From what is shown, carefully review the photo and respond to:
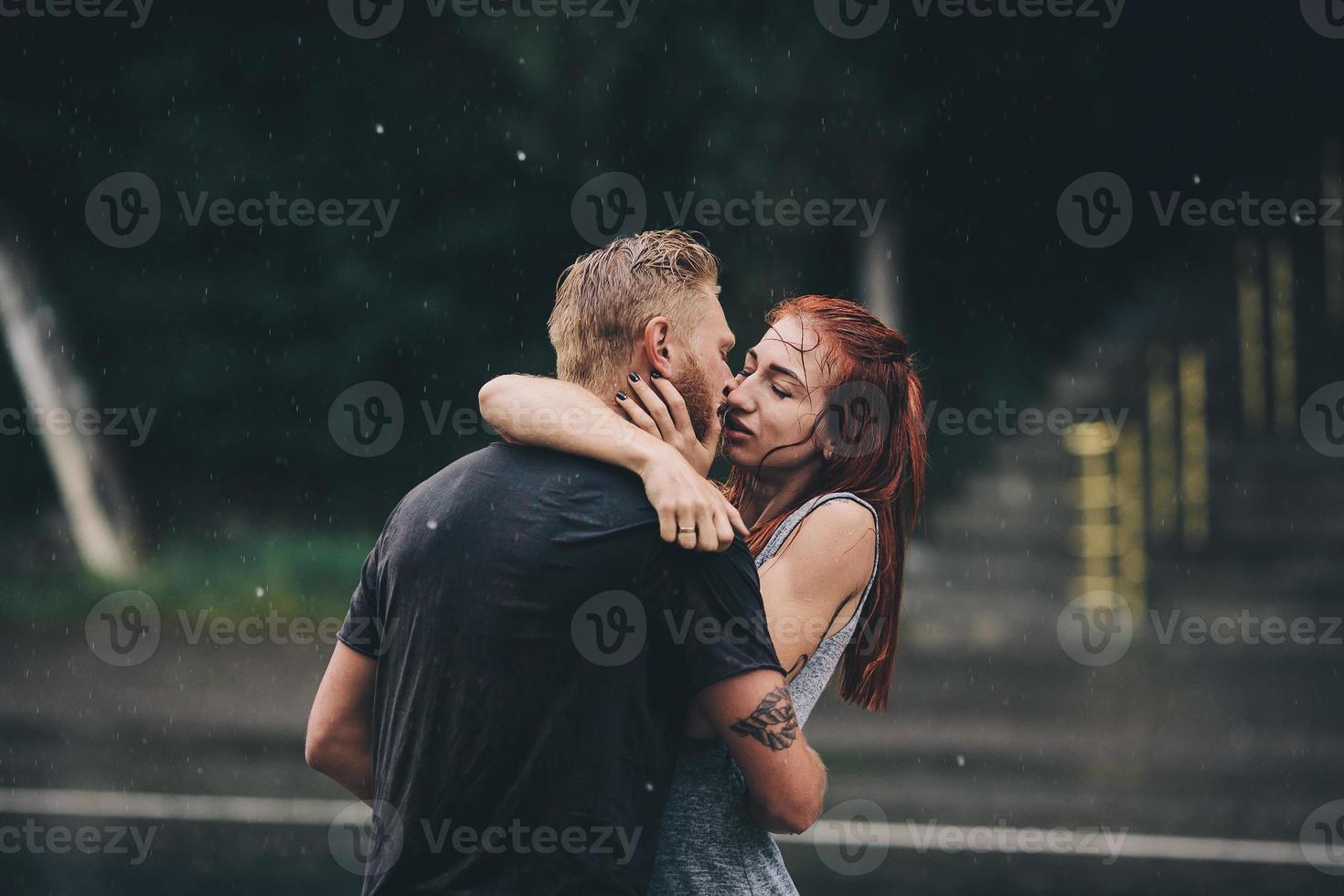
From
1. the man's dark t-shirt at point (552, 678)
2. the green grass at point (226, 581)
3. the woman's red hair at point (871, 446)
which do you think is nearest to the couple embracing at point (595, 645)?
the man's dark t-shirt at point (552, 678)

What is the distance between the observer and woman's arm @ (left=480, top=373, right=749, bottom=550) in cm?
206

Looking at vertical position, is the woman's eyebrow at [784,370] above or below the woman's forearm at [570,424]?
above

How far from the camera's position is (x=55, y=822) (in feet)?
24.6

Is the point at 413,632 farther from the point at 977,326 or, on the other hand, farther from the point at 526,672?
the point at 977,326

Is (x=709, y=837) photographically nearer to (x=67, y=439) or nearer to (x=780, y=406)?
(x=780, y=406)

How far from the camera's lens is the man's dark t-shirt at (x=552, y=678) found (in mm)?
2070

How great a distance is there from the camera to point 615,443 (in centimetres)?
222

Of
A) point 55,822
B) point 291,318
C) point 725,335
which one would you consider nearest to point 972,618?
point 291,318

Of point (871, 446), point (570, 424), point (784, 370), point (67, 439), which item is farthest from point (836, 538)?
point (67, 439)

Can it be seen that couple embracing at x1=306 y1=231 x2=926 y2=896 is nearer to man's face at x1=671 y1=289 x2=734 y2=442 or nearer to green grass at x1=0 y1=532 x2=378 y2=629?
man's face at x1=671 y1=289 x2=734 y2=442

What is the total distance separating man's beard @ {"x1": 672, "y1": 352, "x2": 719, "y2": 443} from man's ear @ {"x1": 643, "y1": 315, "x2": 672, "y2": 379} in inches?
1.8

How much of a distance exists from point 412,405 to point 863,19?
719 centimetres

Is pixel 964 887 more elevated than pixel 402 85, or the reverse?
pixel 402 85

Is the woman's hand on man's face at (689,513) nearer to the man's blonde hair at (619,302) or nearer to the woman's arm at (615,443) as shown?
the woman's arm at (615,443)
